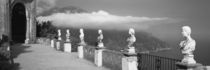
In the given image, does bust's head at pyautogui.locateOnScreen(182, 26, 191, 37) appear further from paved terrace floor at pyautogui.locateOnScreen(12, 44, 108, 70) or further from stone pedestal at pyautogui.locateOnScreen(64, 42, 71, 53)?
stone pedestal at pyautogui.locateOnScreen(64, 42, 71, 53)

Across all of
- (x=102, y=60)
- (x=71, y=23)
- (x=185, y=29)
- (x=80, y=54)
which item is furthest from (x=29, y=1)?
(x=71, y=23)

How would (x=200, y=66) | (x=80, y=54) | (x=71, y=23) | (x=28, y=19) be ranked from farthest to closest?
(x=71, y=23) → (x=28, y=19) → (x=80, y=54) → (x=200, y=66)

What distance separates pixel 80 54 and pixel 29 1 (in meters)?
14.9

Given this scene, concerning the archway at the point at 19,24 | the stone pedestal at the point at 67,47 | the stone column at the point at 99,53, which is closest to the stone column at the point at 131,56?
the stone column at the point at 99,53

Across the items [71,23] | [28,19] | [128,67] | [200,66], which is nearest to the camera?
[200,66]

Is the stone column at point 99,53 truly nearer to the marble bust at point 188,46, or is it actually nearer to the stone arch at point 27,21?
the marble bust at point 188,46

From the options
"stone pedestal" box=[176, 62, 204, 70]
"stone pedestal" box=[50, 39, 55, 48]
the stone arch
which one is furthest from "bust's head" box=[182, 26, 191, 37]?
the stone arch

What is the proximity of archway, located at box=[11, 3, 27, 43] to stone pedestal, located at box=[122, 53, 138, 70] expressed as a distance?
22.1 meters

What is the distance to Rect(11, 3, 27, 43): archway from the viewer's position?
3161 centimetres

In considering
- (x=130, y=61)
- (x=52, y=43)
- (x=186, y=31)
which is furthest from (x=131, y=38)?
(x=52, y=43)

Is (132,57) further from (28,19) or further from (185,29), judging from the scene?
(28,19)

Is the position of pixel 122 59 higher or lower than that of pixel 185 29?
lower

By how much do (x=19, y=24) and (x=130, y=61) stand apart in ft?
75.4

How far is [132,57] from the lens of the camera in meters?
11.9
